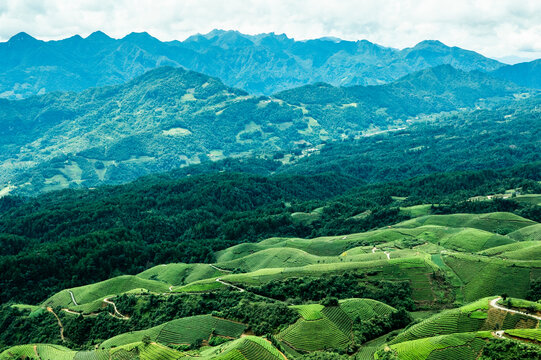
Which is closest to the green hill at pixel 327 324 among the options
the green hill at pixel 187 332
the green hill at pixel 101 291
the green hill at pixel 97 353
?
the green hill at pixel 187 332

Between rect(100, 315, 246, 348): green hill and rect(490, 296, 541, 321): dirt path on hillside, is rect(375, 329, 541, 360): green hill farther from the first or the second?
rect(100, 315, 246, 348): green hill

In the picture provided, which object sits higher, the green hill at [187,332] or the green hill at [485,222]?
the green hill at [187,332]

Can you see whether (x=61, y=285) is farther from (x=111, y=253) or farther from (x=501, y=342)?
(x=501, y=342)

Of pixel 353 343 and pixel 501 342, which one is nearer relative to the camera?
pixel 501 342

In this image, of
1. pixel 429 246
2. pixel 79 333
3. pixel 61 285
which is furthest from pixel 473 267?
pixel 61 285

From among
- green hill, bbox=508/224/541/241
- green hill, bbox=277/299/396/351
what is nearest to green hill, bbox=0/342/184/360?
green hill, bbox=277/299/396/351

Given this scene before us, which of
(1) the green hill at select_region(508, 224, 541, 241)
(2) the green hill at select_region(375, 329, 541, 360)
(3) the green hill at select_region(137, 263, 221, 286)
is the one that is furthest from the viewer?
(3) the green hill at select_region(137, 263, 221, 286)

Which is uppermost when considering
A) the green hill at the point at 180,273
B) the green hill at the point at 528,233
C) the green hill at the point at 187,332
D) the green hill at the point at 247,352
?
the green hill at the point at 247,352

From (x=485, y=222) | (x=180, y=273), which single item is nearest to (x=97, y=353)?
(x=180, y=273)

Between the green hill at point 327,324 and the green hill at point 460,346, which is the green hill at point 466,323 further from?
the green hill at point 327,324

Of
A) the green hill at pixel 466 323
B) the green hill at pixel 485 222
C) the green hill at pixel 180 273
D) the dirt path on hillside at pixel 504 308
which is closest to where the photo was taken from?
the dirt path on hillside at pixel 504 308

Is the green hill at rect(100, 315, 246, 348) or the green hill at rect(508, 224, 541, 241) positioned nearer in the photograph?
the green hill at rect(100, 315, 246, 348)
